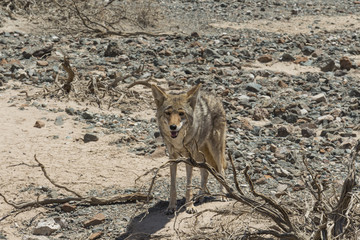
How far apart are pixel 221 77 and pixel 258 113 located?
85.0 inches

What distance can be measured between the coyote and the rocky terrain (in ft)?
1.44

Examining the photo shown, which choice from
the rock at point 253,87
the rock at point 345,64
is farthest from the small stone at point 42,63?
the rock at point 345,64

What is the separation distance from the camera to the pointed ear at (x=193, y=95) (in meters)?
6.60

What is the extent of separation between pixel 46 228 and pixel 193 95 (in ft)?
7.33

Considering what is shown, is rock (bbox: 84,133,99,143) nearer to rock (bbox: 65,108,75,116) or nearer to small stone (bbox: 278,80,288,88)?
rock (bbox: 65,108,75,116)

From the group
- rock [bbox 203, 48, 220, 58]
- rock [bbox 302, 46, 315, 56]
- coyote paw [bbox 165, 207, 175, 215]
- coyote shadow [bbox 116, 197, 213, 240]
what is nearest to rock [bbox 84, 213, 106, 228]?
coyote shadow [bbox 116, 197, 213, 240]

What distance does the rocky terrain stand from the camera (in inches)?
256

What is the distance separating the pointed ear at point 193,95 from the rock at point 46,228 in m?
2.07

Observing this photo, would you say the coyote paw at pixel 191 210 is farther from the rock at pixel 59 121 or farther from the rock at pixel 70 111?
the rock at pixel 70 111

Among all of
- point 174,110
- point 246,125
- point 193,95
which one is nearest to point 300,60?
point 246,125

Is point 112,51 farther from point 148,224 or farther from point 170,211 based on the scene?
point 148,224

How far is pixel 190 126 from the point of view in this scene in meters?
6.56

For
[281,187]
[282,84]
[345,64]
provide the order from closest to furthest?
[281,187] → [282,84] → [345,64]

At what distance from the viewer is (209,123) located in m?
7.02
